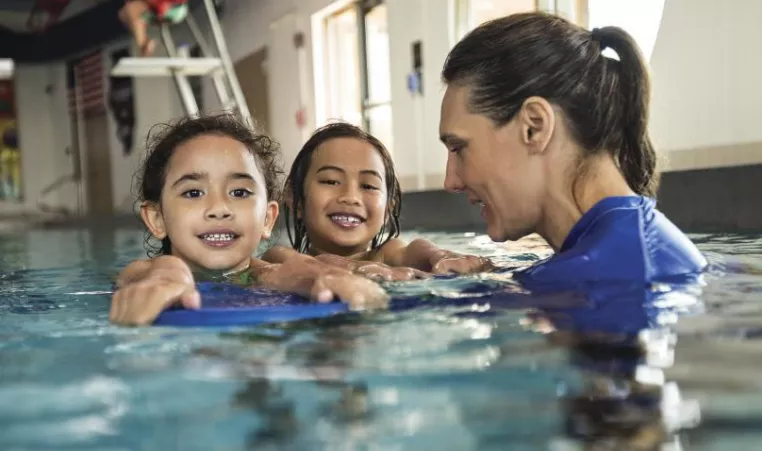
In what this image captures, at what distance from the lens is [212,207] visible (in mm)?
2055

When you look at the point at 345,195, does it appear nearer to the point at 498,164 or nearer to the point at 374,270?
the point at 374,270

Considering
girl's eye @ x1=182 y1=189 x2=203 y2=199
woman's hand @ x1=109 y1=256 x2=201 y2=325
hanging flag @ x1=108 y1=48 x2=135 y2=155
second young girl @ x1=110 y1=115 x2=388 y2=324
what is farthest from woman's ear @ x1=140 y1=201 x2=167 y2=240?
hanging flag @ x1=108 y1=48 x2=135 y2=155

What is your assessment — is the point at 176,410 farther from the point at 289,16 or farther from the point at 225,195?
the point at 289,16

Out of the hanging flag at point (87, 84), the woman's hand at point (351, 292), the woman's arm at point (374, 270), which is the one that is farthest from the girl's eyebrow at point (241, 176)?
the hanging flag at point (87, 84)

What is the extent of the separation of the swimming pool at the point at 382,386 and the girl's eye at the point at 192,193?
2.19 feet

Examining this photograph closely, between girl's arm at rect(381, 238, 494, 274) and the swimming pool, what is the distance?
76cm

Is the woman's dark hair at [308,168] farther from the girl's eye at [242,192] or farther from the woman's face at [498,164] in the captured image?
the woman's face at [498,164]

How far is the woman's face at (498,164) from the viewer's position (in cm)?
186

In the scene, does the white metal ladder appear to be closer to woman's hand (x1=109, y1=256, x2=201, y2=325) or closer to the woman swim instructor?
the woman swim instructor

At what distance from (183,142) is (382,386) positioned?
1.46 meters

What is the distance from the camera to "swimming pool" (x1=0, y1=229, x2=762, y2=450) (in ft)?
2.44

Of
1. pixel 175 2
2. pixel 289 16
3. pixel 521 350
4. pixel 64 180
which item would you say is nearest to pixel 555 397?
pixel 521 350

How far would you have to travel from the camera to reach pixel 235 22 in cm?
1146

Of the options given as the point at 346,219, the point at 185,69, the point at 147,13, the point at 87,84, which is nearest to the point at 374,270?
the point at 346,219
